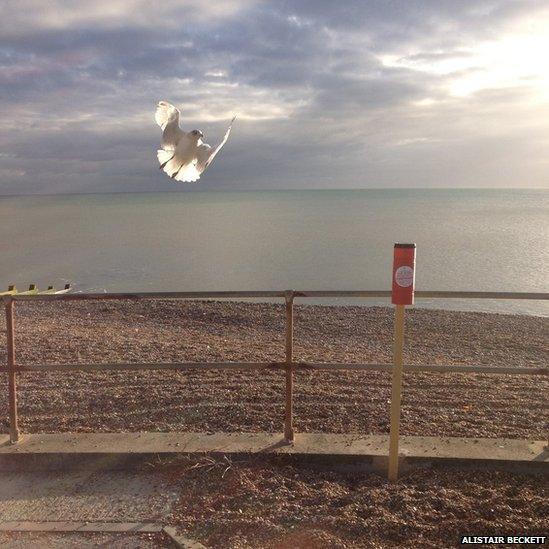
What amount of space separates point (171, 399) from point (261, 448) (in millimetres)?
2255

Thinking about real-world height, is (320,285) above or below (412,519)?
below

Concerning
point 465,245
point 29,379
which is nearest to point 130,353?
point 29,379

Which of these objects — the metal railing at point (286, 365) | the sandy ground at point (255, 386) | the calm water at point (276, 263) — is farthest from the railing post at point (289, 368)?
the calm water at point (276, 263)

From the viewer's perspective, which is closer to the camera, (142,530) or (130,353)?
(142,530)

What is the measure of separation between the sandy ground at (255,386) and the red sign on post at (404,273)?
1.83 meters

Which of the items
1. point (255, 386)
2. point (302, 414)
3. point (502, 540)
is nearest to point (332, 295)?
point (502, 540)

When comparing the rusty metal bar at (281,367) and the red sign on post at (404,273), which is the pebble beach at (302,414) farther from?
the red sign on post at (404,273)

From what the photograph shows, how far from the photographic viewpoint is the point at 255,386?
258 inches

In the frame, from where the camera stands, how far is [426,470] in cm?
373

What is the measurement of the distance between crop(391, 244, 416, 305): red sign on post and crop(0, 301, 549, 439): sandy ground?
183 cm

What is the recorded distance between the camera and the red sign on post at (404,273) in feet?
11.4

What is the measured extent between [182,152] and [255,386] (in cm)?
283

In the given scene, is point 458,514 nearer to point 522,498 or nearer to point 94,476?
point 522,498

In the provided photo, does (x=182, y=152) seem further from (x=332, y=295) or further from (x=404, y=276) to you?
(x=404, y=276)
